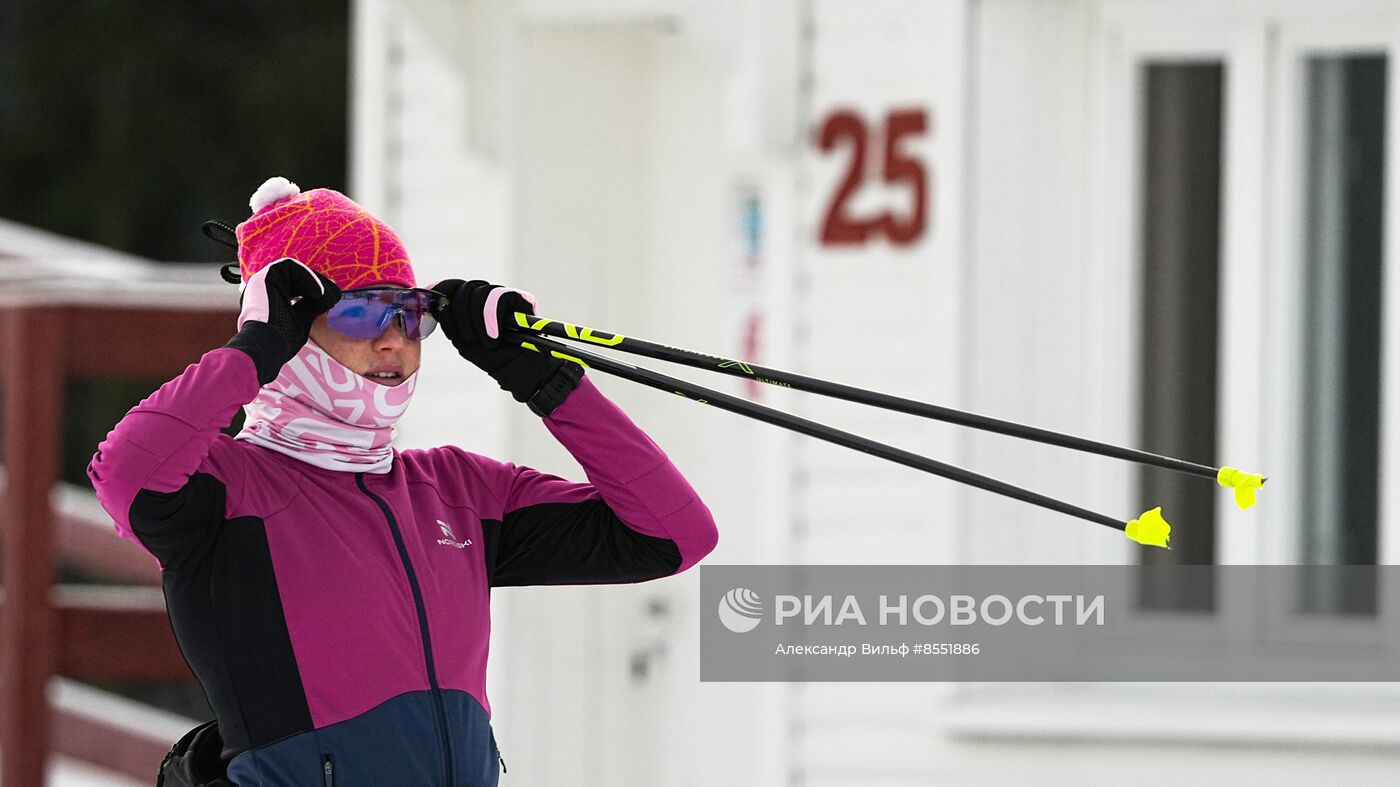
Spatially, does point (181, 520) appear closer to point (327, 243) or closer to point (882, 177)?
point (327, 243)

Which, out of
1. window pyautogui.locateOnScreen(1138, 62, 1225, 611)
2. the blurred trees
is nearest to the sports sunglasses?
window pyautogui.locateOnScreen(1138, 62, 1225, 611)

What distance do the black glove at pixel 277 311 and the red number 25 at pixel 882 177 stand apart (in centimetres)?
220

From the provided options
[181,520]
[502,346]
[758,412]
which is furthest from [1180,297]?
[181,520]

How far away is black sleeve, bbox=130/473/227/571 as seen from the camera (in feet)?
5.90

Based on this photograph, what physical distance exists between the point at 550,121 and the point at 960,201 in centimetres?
102

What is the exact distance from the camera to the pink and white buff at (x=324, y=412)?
6.44 ft

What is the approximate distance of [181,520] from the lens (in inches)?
72.1

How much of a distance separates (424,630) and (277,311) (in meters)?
0.36

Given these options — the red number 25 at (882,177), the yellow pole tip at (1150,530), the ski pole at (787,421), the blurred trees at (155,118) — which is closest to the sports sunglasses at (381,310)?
the ski pole at (787,421)

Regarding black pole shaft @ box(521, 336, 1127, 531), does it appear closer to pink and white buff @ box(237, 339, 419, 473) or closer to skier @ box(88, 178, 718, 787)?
skier @ box(88, 178, 718, 787)

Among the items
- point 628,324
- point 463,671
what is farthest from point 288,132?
point 463,671

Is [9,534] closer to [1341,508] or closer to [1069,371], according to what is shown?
[1069,371]

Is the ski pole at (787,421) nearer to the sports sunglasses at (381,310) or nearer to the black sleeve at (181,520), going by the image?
the sports sunglasses at (381,310)

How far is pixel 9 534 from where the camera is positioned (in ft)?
13.5
